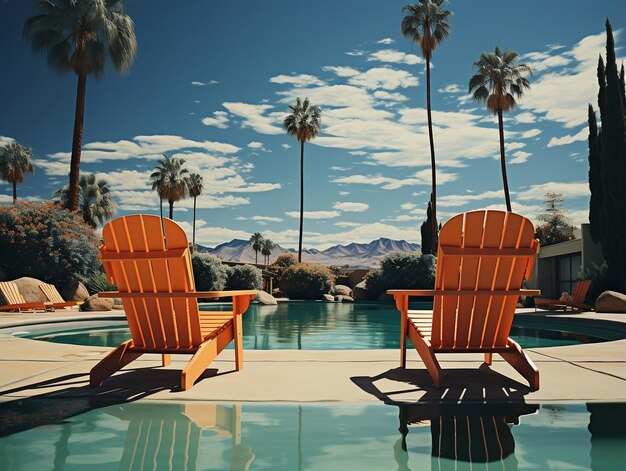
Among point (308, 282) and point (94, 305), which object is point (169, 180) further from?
point (94, 305)

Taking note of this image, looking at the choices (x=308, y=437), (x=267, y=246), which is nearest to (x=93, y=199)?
(x=308, y=437)

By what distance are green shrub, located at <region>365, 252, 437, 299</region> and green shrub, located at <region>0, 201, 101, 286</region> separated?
14531mm

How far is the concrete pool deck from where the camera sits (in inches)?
157

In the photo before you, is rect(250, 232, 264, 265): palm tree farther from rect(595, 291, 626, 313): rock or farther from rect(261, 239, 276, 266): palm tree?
rect(595, 291, 626, 313): rock

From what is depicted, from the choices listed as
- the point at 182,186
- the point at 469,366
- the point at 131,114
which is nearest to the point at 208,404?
the point at 469,366

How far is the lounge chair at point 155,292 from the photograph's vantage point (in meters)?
4.30

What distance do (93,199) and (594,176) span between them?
43.3 meters

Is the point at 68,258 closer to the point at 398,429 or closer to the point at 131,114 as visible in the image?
the point at 131,114

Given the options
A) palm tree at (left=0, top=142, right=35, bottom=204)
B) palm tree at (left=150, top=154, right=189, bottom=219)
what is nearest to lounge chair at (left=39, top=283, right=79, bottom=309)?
palm tree at (left=150, top=154, right=189, bottom=219)

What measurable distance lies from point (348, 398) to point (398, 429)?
722 mm

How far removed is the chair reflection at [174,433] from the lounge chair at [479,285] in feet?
5.54

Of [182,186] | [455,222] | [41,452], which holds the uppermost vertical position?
[182,186]

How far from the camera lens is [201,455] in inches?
110

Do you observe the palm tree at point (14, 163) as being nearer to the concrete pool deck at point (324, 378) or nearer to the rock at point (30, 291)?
the rock at point (30, 291)
